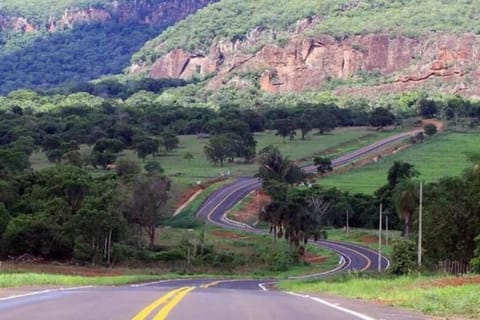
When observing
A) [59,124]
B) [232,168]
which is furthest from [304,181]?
[59,124]

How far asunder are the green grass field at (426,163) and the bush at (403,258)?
203ft

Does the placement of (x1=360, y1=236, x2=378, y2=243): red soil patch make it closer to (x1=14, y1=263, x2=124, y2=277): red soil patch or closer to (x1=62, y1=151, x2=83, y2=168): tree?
(x1=14, y1=263, x2=124, y2=277): red soil patch

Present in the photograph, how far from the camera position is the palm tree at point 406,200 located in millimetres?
92000

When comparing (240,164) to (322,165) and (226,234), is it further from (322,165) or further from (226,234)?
(226,234)

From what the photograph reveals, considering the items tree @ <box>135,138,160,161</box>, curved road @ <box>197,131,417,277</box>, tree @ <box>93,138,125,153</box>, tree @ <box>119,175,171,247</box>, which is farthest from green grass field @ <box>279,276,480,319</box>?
tree @ <box>93,138,125,153</box>

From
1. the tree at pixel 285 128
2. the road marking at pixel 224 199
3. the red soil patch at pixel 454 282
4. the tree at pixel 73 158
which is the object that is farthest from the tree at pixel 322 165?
the red soil patch at pixel 454 282

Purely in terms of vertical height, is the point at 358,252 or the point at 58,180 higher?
the point at 58,180

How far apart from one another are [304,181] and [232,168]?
1025 inches

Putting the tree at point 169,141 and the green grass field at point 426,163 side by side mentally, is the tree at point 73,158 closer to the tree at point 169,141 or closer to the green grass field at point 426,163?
the tree at point 169,141

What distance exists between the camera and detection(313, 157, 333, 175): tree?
13525cm

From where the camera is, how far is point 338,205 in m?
111

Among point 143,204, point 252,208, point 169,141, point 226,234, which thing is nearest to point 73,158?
point 252,208

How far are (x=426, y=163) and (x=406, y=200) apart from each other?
160 feet

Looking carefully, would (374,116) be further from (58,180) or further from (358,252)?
(58,180)
